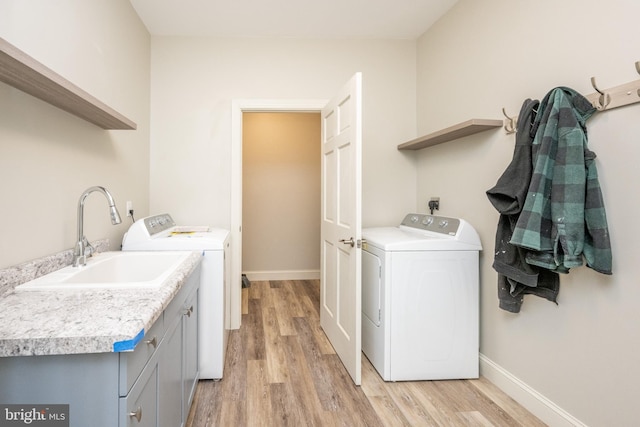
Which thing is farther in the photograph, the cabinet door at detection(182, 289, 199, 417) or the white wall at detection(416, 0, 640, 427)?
the cabinet door at detection(182, 289, 199, 417)

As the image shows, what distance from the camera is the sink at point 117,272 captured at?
4.03 ft

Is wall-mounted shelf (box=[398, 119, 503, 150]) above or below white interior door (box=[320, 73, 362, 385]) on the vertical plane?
above

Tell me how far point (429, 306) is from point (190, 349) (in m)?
1.38

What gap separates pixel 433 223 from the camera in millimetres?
2467

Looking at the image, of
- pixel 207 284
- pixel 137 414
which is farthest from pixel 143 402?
pixel 207 284

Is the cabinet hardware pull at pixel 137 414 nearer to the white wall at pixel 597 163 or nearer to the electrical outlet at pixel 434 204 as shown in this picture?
the white wall at pixel 597 163

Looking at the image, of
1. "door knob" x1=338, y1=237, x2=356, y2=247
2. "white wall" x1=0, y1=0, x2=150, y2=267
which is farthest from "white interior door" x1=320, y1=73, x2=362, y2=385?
"white wall" x1=0, y1=0, x2=150, y2=267

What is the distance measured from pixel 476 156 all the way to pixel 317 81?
1.49 m

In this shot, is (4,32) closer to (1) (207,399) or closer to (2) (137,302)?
(2) (137,302)

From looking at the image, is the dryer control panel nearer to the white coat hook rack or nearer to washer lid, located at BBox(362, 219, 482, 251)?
washer lid, located at BBox(362, 219, 482, 251)

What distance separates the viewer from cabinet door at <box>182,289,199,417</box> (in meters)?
1.64

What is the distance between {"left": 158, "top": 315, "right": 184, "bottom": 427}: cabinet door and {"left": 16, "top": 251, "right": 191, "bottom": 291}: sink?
0.77ft

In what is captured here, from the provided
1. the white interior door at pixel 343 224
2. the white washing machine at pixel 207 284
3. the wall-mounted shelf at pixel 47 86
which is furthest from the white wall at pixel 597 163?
the wall-mounted shelf at pixel 47 86

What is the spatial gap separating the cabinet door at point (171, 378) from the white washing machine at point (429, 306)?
1.18 meters
